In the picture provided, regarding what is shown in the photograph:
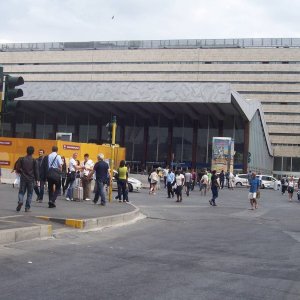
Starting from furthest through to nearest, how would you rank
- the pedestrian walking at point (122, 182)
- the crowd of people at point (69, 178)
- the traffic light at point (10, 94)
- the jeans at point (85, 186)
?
the pedestrian walking at point (122, 182)
the jeans at point (85, 186)
the crowd of people at point (69, 178)
the traffic light at point (10, 94)

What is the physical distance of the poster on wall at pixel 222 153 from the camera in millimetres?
46969

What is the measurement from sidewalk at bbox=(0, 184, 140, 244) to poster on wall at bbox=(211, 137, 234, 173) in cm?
3098

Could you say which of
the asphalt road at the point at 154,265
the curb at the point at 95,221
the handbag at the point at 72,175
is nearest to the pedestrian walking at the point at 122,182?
the handbag at the point at 72,175

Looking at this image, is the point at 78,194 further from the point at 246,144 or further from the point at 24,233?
the point at 246,144

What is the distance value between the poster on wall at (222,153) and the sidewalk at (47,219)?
30978 mm

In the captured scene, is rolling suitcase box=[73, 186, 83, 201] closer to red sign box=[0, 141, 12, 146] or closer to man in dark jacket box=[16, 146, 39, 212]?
man in dark jacket box=[16, 146, 39, 212]

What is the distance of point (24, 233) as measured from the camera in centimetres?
988

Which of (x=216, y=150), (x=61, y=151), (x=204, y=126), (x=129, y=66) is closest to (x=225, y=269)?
(x=61, y=151)

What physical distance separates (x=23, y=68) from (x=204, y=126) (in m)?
57.7

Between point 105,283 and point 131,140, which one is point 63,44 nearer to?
point 131,140

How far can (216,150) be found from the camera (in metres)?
47.3

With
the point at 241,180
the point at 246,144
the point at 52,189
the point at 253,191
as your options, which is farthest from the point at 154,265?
the point at 246,144

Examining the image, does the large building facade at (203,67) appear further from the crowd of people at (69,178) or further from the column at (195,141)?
the crowd of people at (69,178)

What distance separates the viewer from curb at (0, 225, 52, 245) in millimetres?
9334
